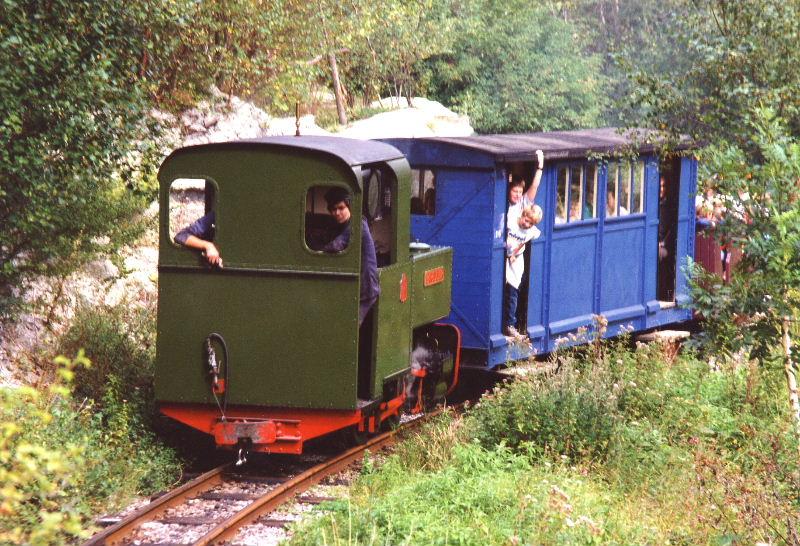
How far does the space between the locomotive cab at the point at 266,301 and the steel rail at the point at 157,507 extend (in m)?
0.29

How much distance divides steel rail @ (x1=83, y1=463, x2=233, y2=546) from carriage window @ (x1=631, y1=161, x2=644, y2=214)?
683 centimetres

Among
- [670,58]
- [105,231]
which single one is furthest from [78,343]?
[670,58]

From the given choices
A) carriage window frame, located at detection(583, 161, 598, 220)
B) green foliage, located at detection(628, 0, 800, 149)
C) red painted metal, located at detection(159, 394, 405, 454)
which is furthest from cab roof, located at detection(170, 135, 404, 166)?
carriage window frame, located at detection(583, 161, 598, 220)

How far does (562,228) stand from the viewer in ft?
43.9

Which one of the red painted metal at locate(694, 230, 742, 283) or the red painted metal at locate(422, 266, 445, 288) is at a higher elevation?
the red painted metal at locate(422, 266, 445, 288)

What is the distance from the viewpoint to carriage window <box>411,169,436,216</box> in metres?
12.6

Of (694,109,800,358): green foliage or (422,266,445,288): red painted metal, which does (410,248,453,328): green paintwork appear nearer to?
(422,266,445,288): red painted metal

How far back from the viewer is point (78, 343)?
11844 mm

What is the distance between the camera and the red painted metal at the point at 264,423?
31.5 ft

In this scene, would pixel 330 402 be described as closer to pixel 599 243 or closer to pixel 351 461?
pixel 351 461

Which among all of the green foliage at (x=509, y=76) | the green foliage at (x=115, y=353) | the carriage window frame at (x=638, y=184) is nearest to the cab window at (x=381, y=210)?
the green foliage at (x=115, y=353)

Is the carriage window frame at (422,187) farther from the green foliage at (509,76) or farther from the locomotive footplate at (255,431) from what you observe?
the green foliage at (509,76)

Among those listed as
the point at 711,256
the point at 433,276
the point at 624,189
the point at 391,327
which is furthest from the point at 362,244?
the point at 711,256

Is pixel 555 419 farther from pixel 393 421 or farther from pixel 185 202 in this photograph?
pixel 185 202
